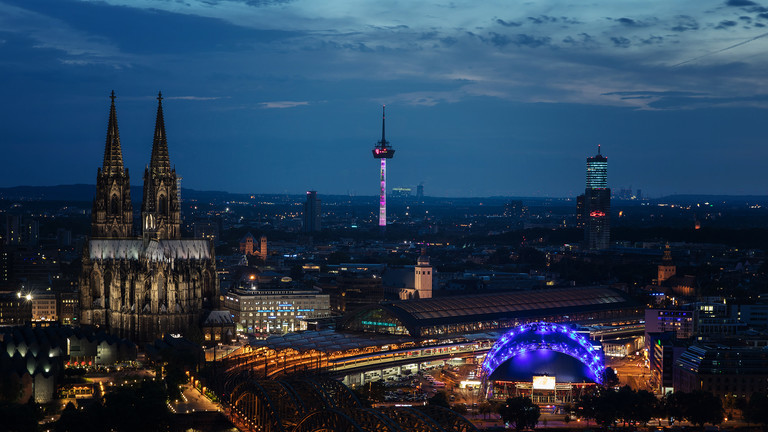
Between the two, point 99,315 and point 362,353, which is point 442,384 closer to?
point 362,353

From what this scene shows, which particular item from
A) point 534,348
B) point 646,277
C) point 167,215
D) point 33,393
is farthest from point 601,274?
point 33,393

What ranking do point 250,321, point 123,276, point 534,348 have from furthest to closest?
1. point 250,321
2. point 123,276
3. point 534,348

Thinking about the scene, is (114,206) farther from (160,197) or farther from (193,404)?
(193,404)

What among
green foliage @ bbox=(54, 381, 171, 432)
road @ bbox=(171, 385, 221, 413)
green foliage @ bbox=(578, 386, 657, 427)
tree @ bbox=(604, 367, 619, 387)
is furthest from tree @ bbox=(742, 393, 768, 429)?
green foliage @ bbox=(54, 381, 171, 432)

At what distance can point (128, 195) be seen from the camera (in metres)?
117

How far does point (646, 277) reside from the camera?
181750 millimetres

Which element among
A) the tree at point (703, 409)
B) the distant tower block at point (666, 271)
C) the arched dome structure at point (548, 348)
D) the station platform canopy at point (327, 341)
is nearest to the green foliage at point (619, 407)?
the tree at point (703, 409)

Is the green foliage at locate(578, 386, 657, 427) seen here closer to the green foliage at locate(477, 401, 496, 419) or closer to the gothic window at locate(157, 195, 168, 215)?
the green foliage at locate(477, 401, 496, 419)

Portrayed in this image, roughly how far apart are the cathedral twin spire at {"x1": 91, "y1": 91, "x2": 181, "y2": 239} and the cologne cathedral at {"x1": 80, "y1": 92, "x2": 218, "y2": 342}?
0.08 metres

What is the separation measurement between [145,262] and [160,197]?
7.47m

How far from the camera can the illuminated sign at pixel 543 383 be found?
84.4 metres

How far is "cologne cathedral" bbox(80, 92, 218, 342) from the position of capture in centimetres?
10731

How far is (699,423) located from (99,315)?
5497cm

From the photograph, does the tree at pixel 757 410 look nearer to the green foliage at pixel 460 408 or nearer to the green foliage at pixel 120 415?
the green foliage at pixel 460 408
